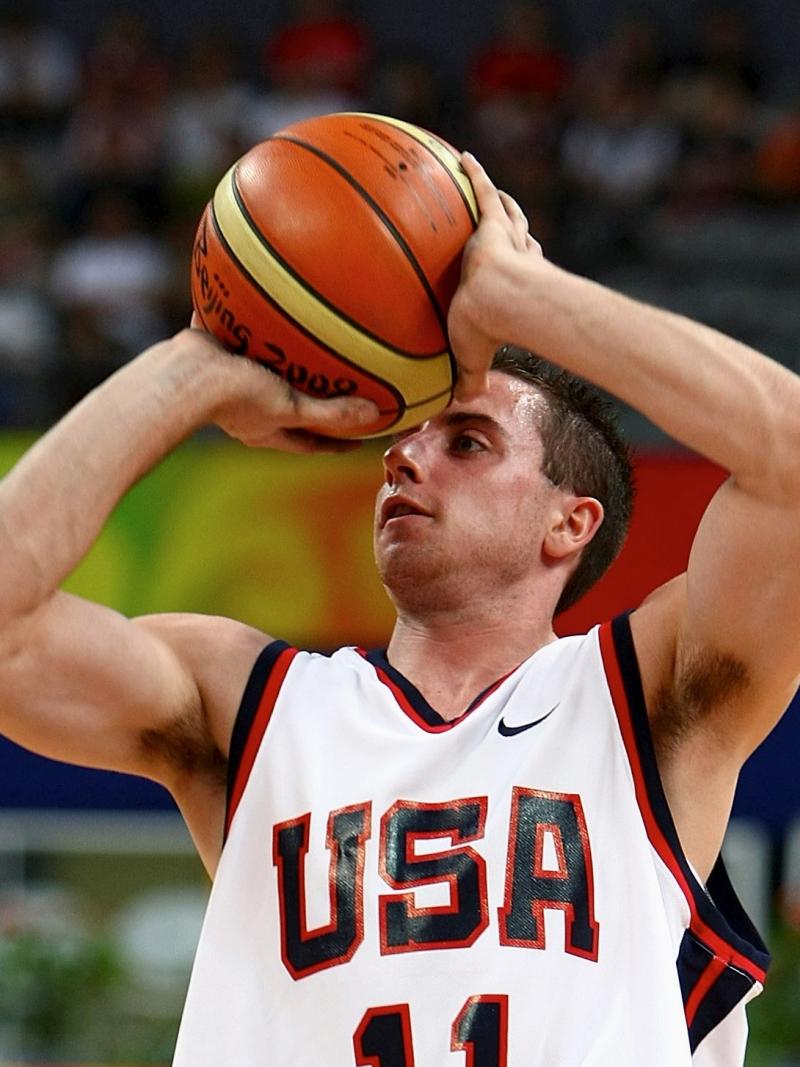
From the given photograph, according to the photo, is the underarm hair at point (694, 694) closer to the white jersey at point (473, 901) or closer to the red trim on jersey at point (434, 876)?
the white jersey at point (473, 901)

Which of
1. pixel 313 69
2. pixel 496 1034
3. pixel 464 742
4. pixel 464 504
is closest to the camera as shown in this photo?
pixel 496 1034

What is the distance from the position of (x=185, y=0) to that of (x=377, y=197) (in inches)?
495

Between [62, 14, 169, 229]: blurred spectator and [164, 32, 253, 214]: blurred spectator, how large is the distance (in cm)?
12

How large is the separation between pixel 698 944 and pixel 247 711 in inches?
37.3

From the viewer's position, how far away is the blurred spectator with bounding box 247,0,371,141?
12992 millimetres

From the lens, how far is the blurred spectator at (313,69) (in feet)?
42.6

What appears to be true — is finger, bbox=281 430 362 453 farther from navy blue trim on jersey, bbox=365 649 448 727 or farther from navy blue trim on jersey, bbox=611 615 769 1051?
navy blue trim on jersey, bbox=611 615 769 1051

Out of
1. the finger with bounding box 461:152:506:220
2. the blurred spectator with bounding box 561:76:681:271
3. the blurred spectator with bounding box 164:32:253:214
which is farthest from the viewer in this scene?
the blurred spectator with bounding box 164:32:253:214

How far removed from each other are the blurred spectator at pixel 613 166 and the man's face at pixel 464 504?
301 inches

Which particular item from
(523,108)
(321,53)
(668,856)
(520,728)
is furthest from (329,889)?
(321,53)

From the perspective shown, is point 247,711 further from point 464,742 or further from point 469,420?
point 469,420

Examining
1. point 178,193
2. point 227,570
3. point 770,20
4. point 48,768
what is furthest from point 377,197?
point 770,20

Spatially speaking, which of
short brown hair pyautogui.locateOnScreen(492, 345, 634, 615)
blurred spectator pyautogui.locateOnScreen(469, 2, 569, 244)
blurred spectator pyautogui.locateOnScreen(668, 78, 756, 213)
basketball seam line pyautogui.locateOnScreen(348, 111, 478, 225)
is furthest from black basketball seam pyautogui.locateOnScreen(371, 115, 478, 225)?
blurred spectator pyautogui.locateOnScreen(668, 78, 756, 213)

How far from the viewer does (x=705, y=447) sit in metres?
3.24
